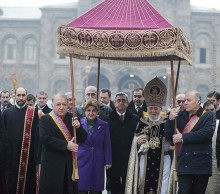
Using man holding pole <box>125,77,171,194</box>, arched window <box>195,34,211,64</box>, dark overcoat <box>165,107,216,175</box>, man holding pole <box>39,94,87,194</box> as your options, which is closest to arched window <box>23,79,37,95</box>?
arched window <box>195,34,211,64</box>

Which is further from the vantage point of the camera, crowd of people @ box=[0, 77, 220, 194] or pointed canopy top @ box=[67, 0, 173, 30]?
pointed canopy top @ box=[67, 0, 173, 30]

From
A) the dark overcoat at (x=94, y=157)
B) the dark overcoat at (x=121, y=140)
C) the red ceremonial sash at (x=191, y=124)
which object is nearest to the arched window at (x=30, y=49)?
the dark overcoat at (x=121, y=140)

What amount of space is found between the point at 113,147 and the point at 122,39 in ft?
5.54

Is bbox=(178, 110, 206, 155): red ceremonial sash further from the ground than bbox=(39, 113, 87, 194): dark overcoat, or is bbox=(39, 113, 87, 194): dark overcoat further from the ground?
bbox=(178, 110, 206, 155): red ceremonial sash

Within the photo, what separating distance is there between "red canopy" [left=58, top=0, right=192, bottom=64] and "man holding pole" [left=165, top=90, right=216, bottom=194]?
857 millimetres

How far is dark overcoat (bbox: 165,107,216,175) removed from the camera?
6164 millimetres

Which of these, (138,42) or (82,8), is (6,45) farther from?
(138,42)

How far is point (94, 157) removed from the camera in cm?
691

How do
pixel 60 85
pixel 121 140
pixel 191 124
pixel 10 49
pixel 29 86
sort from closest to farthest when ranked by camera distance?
pixel 191 124
pixel 121 140
pixel 60 85
pixel 29 86
pixel 10 49

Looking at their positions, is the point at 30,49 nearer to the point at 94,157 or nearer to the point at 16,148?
the point at 16,148

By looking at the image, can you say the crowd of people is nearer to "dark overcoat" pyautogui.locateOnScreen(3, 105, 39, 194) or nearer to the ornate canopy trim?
"dark overcoat" pyautogui.locateOnScreen(3, 105, 39, 194)

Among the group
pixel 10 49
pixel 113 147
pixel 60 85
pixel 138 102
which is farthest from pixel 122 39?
pixel 10 49

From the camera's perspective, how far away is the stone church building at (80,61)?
36.9 metres

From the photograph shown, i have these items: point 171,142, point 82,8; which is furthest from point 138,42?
point 82,8
